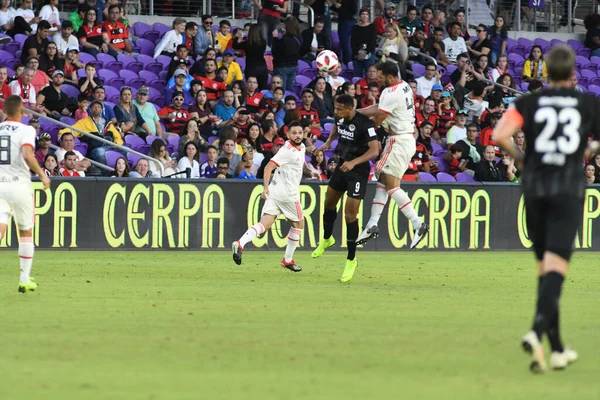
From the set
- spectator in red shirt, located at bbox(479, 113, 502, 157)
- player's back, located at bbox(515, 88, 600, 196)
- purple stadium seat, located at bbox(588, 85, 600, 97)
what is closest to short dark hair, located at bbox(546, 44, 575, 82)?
player's back, located at bbox(515, 88, 600, 196)

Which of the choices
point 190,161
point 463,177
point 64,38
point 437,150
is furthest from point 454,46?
point 64,38

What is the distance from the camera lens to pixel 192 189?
19.8m

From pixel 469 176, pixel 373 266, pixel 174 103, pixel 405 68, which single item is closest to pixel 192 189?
pixel 174 103

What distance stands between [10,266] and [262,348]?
8.35m

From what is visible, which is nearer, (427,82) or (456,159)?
(456,159)

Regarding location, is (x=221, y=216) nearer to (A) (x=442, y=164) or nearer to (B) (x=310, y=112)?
(B) (x=310, y=112)

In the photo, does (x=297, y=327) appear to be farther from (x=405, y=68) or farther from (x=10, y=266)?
(x=405, y=68)

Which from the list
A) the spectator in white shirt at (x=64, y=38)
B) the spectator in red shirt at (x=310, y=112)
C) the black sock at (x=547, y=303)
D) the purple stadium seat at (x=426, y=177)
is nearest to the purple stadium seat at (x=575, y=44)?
the purple stadium seat at (x=426, y=177)

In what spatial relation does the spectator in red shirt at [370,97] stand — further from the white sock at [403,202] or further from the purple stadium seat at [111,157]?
the white sock at [403,202]

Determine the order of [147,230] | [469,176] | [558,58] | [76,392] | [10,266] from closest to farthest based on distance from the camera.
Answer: [76,392]
[558,58]
[10,266]
[147,230]
[469,176]

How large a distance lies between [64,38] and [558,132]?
1719 cm

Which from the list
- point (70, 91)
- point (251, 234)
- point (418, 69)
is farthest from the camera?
point (418, 69)

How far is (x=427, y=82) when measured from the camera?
25078 mm

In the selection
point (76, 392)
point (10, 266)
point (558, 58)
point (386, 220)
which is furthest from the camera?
point (386, 220)
